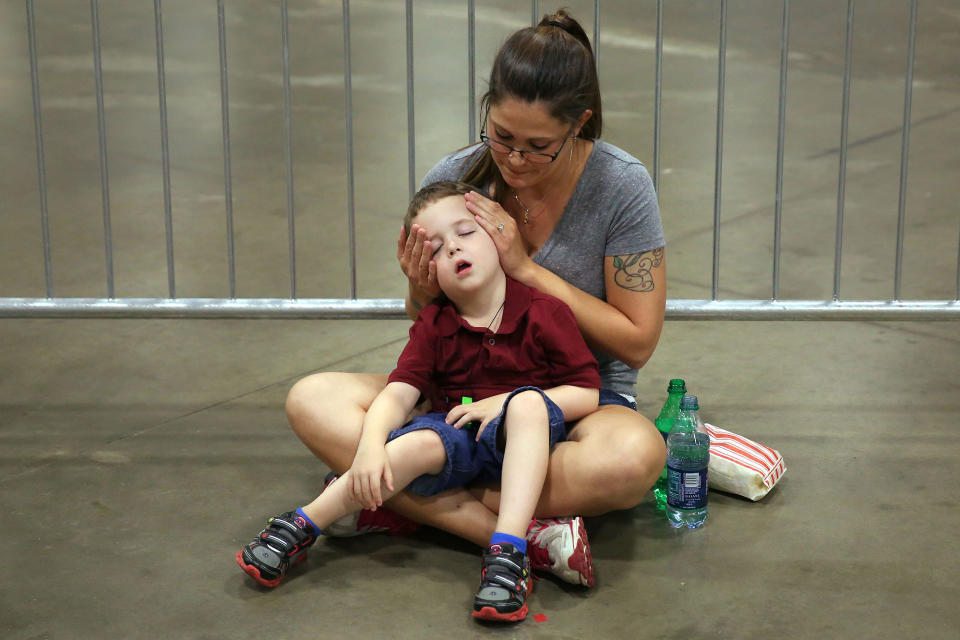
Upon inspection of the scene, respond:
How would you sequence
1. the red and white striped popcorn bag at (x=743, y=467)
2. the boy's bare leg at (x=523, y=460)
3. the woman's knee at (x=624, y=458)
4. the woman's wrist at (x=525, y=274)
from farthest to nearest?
the red and white striped popcorn bag at (x=743, y=467)
the woman's wrist at (x=525, y=274)
the woman's knee at (x=624, y=458)
the boy's bare leg at (x=523, y=460)

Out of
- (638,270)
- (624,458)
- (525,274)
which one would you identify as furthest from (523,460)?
(638,270)

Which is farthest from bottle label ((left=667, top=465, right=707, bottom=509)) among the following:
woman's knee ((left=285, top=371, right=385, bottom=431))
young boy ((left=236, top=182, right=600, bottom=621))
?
woman's knee ((left=285, top=371, right=385, bottom=431))

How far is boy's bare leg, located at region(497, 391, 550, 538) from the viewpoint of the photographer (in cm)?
279

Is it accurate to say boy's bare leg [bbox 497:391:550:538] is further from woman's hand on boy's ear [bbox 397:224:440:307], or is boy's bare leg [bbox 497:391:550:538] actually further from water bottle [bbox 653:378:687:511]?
water bottle [bbox 653:378:687:511]

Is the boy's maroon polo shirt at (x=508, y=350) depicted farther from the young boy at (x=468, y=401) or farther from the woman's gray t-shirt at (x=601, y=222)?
the woman's gray t-shirt at (x=601, y=222)

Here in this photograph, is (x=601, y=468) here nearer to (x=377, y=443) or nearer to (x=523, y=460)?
(x=523, y=460)

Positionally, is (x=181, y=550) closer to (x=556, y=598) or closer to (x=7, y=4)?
(x=556, y=598)

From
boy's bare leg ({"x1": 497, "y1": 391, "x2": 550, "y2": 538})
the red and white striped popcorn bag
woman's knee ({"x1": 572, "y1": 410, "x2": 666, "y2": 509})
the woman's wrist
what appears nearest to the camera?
boy's bare leg ({"x1": 497, "y1": 391, "x2": 550, "y2": 538})

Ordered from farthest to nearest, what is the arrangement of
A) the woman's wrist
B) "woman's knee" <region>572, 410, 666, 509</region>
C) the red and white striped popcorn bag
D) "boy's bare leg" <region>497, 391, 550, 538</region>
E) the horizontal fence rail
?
the horizontal fence rail
the red and white striped popcorn bag
the woman's wrist
"woman's knee" <region>572, 410, 666, 509</region>
"boy's bare leg" <region>497, 391, 550, 538</region>

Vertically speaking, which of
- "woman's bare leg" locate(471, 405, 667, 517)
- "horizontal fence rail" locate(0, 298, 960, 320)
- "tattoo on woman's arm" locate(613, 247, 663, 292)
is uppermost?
"tattoo on woman's arm" locate(613, 247, 663, 292)

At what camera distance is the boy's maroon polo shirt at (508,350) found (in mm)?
2984

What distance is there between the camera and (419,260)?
117 inches

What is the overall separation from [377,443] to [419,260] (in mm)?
480

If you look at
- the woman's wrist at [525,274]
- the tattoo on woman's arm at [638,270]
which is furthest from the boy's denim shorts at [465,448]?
the tattoo on woman's arm at [638,270]
